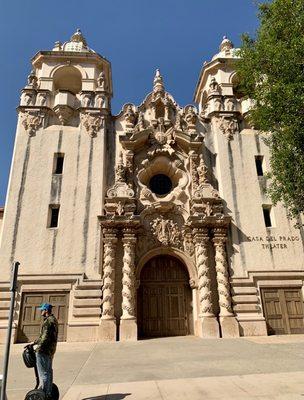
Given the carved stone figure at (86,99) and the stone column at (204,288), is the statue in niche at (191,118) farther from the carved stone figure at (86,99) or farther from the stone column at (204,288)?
the stone column at (204,288)

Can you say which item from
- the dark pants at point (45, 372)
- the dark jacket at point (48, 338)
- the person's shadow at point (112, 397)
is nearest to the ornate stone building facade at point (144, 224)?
the person's shadow at point (112, 397)

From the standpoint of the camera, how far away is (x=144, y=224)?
19.6 meters

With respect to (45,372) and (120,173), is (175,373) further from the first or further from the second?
(120,173)

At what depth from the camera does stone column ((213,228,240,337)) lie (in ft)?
56.5

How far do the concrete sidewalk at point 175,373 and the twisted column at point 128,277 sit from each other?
13.1 ft

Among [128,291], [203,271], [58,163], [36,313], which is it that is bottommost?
[36,313]

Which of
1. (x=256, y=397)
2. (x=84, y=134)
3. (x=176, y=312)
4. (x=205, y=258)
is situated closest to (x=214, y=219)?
(x=205, y=258)

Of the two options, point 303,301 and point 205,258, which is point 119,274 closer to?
point 205,258

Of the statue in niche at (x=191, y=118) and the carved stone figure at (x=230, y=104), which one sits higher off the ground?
the carved stone figure at (x=230, y=104)

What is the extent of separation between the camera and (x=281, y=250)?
19469mm

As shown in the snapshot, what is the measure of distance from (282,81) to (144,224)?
10679mm

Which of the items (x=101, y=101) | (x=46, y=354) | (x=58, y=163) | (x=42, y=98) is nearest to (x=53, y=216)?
(x=58, y=163)

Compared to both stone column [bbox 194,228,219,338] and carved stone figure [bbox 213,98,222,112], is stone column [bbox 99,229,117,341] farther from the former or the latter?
carved stone figure [bbox 213,98,222,112]

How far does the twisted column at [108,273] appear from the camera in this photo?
671 inches
